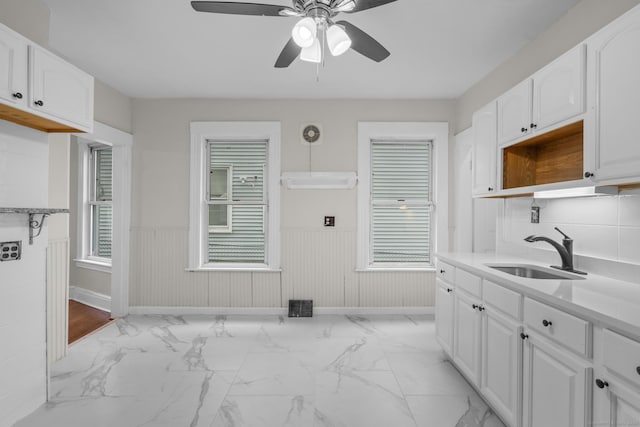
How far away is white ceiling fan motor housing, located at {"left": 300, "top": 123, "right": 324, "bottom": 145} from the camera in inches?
150

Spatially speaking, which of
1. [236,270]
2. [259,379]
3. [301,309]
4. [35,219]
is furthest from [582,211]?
[35,219]

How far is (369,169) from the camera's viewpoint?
12.7 ft

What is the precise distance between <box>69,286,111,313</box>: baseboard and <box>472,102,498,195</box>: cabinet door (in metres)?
4.36

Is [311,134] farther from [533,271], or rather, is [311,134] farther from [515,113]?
[533,271]

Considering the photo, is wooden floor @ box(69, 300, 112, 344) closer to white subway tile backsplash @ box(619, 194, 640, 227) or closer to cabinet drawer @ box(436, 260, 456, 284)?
cabinet drawer @ box(436, 260, 456, 284)

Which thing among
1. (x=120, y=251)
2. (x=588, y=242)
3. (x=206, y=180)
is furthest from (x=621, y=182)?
(x=120, y=251)

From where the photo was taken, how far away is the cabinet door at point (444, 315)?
2479 mm

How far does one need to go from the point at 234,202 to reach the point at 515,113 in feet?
9.76

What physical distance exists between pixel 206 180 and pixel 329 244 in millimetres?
1690

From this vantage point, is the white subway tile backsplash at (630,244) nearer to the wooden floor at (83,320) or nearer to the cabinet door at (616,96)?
the cabinet door at (616,96)

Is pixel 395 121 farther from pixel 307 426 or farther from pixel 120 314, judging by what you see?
pixel 120 314

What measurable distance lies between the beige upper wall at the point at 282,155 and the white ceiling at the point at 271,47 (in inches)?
6.5

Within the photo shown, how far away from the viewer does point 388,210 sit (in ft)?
13.1

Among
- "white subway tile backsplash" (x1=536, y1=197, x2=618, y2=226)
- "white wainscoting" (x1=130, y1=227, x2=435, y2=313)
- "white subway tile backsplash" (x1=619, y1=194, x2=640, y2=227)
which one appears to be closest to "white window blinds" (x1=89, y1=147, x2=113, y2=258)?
"white wainscoting" (x1=130, y1=227, x2=435, y2=313)
